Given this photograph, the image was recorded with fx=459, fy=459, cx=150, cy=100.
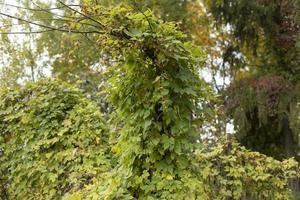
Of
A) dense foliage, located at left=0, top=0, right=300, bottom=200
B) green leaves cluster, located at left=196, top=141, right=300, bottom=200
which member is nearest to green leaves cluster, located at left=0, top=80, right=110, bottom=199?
dense foliage, located at left=0, top=0, right=300, bottom=200

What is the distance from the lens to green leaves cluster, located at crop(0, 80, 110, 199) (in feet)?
15.8

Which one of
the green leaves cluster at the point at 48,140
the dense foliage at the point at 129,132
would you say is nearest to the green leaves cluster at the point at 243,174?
the dense foliage at the point at 129,132

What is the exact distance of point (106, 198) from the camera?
3238 millimetres

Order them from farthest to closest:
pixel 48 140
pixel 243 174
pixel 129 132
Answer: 1. pixel 243 174
2. pixel 48 140
3. pixel 129 132

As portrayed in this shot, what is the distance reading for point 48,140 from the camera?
4.96 metres

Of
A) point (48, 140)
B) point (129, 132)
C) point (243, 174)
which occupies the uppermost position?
point (48, 140)

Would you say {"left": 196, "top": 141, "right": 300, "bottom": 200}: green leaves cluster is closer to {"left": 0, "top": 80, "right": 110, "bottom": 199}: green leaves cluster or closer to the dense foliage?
the dense foliage

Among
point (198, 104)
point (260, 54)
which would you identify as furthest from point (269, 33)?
point (198, 104)

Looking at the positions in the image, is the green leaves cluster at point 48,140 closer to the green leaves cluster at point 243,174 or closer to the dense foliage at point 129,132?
the dense foliage at point 129,132

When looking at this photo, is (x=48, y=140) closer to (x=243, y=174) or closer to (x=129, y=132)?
(x=129, y=132)

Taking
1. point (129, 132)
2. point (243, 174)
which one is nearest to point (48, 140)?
point (129, 132)

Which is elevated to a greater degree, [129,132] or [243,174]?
[129,132]

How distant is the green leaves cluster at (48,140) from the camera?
15.8 ft

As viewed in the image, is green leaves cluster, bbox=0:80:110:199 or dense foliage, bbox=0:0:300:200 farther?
green leaves cluster, bbox=0:80:110:199
